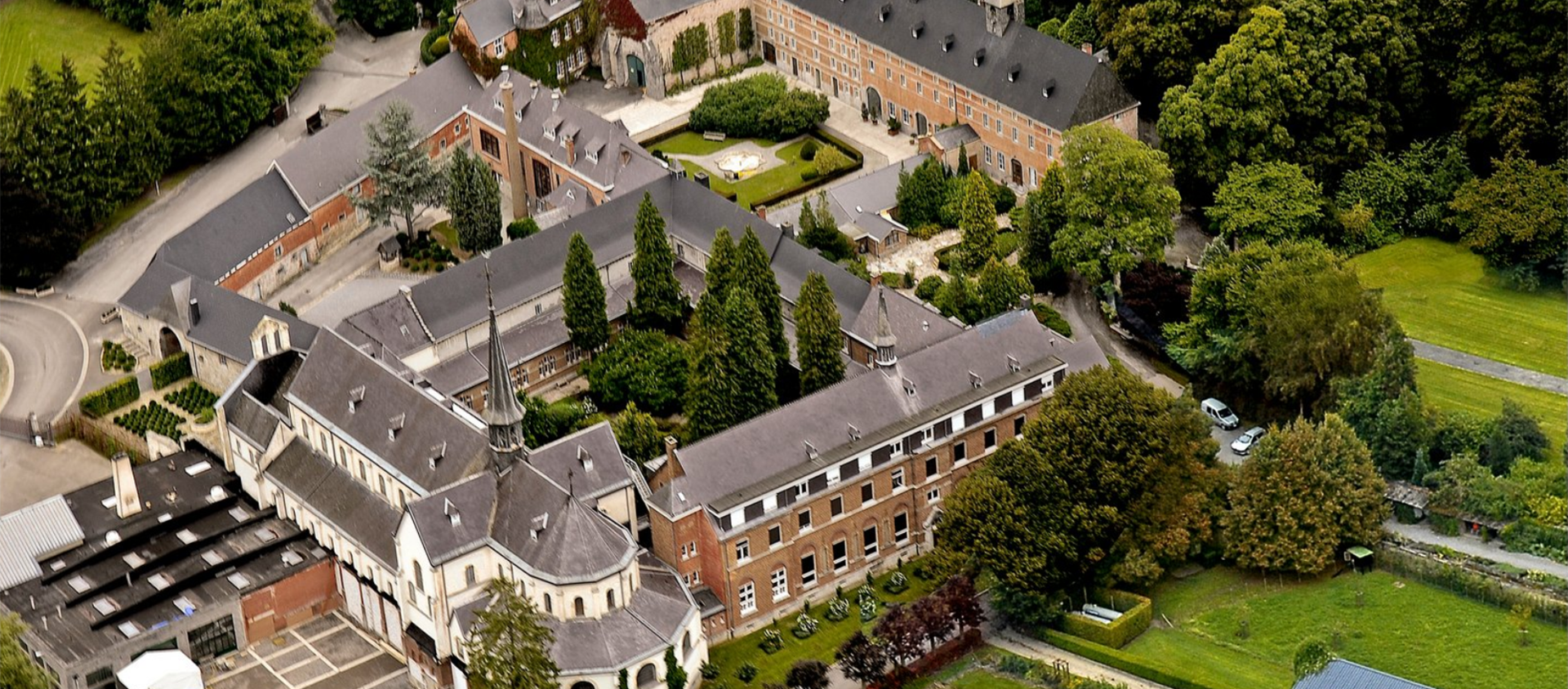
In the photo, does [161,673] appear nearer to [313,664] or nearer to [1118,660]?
[313,664]

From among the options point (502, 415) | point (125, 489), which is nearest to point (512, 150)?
point (125, 489)

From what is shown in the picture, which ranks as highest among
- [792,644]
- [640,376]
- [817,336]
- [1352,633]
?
[817,336]

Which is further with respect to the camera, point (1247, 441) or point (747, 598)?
point (1247, 441)

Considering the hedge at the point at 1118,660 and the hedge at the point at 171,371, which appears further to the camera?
the hedge at the point at 171,371

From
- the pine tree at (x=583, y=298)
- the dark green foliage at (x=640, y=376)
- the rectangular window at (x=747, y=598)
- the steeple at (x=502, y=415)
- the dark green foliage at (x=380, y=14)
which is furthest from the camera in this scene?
the dark green foliage at (x=380, y=14)

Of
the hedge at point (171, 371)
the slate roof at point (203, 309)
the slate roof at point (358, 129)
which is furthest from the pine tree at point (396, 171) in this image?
the hedge at point (171, 371)

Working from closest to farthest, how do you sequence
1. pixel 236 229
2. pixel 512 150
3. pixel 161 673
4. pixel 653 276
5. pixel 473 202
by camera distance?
1. pixel 161 673
2. pixel 653 276
3. pixel 473 202
4. pixel 236 229
5. pixel 512 150

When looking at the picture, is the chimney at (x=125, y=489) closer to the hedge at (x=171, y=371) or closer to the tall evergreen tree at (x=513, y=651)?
the hedge at (x=171, y=371)
